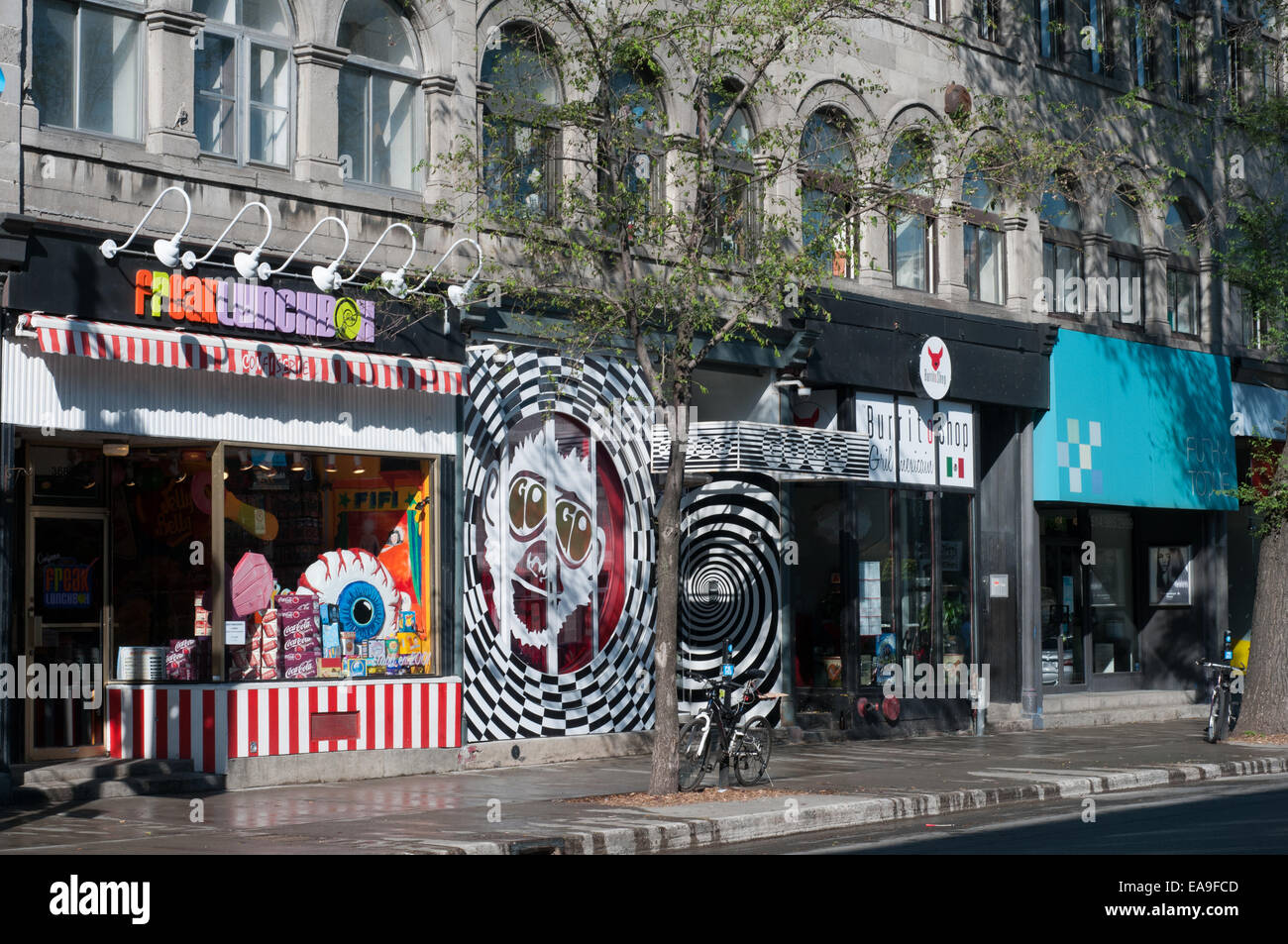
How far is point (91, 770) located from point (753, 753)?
248 inches

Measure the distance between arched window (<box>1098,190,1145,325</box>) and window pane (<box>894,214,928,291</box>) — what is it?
3.98 metres

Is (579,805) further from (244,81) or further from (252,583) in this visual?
(244,81)

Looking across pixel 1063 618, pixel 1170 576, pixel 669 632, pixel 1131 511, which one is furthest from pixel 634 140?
pixel 1170 576

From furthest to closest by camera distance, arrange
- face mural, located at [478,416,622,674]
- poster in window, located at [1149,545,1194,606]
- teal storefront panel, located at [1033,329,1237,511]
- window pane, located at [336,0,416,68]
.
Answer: poster in window, located at [1149,545,1194,606], teal storefront panel, located at [1033,329,1237,511], face mural, located at [478,416,622,674], window pane, located at [336,0,416,68]

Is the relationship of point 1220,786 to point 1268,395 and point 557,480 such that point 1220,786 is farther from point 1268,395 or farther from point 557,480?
point 1268,395

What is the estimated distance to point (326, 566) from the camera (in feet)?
60.8

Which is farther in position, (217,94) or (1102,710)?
(1102,710)

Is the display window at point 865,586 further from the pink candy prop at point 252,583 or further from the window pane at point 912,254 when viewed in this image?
the pink candy prop at point 252,583

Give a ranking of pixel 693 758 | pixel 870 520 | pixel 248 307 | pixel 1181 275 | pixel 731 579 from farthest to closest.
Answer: pixel 1181 275, pixel 870 520, pixel 731 579, pixel 248 307, pixel 693 758

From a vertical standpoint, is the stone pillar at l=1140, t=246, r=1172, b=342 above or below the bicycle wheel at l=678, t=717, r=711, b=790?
above

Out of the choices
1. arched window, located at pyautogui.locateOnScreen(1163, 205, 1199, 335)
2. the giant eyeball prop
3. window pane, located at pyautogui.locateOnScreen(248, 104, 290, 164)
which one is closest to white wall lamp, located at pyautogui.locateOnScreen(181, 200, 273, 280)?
window pane, located at pyautogui.locateOnScreen(248, 104, 290, 164)

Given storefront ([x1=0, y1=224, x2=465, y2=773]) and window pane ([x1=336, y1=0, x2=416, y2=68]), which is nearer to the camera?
storefront ([x1=0, y1=224, x2=465, y2=773])

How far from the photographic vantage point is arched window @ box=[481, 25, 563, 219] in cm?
1938

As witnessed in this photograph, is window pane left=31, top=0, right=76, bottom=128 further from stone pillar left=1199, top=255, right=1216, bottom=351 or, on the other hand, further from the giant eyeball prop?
stone pillar left=1199, top=255, right=1216, bottom=351
